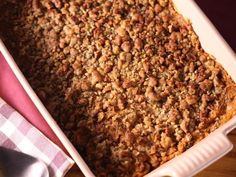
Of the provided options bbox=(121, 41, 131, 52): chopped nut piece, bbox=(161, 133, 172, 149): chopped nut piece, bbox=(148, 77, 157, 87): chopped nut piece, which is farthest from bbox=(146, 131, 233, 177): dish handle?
bbox=(121, 41, 131, 52): chopped nut piece

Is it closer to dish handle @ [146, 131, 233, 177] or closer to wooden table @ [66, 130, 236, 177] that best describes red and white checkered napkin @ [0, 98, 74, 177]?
wooden table @ [66, 130, 236, 177]

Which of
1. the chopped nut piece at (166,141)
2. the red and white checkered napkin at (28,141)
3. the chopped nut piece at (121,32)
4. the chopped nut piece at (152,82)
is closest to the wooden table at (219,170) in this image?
the red and white checkered napkin at (28,141)

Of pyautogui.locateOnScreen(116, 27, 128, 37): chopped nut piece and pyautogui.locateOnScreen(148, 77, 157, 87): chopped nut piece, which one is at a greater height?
pyautogui.locateOnScreen(116, 27, 128, 37): chopped nut piece

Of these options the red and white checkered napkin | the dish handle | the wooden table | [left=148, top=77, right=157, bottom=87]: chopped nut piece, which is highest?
the red and white checkered napkin

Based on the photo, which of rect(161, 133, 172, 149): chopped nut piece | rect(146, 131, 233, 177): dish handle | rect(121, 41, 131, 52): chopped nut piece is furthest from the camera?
rect(121, 41, 131, 52): chopped nut piece

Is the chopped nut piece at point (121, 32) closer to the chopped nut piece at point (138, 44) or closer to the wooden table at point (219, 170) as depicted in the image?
the chopped nut piece at point (138, 44)
